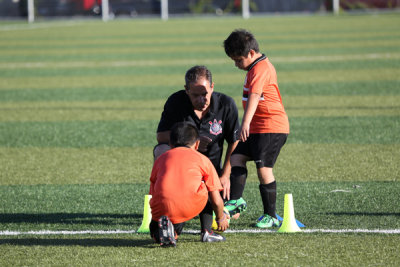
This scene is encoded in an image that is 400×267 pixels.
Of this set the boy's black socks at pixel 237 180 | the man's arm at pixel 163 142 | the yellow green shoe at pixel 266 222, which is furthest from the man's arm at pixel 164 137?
the yellow green shoe at pixel 266 222

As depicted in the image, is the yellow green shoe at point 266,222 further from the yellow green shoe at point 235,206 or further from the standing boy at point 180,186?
the standing boy at point 180,186

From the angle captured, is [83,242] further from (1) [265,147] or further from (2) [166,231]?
(1) [265,147]

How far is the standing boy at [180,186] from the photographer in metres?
5.08

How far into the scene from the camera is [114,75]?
19.6 metres

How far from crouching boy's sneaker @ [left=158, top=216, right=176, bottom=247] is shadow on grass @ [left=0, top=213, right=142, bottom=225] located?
1121 millimetres

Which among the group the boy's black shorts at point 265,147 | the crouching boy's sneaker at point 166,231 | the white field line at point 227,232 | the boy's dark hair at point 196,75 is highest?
the boy's dark hair at point 196,75

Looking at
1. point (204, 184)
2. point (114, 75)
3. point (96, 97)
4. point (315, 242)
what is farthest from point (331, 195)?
point (114, 75)

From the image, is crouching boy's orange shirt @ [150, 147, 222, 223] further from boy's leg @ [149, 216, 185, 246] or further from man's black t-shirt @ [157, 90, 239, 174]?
man's black t-shirt @ [157, 90, 239, 174]

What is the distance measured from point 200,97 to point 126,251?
4.38 feet

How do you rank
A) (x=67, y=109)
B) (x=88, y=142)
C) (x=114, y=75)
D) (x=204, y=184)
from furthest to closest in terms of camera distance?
1. (x=114, y=75)
2. (x=67, y=109)
3. (x=88, y=142)
4. (x=204, y=184)

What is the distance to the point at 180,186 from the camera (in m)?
5.07

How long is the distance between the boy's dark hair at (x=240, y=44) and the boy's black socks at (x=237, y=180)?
102 centimetres

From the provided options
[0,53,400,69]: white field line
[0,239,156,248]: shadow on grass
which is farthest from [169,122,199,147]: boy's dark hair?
[0,53,400,69]: white field line

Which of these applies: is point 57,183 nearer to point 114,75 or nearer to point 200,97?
point 200,97
